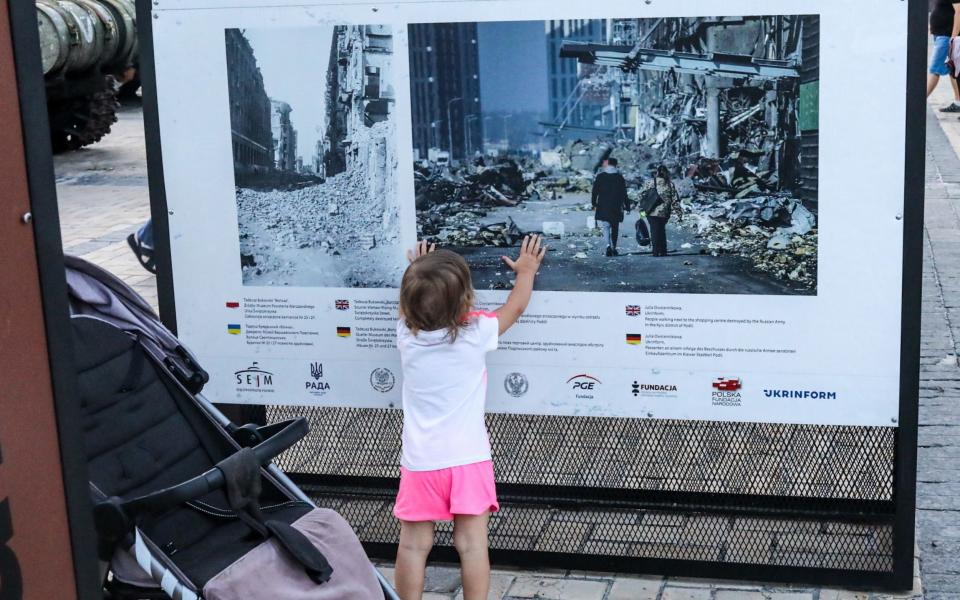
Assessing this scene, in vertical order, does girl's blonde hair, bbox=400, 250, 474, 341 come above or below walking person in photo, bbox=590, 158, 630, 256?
below

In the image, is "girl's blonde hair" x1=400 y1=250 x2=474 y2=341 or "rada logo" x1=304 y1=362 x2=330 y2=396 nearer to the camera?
"girl's blonde hair" x1=400 y1=250 x2=474 y2=341

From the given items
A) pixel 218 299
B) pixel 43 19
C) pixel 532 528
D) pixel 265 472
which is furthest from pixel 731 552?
pixel 43 19

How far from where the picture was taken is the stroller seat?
309 cm

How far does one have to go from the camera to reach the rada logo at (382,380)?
418 cm

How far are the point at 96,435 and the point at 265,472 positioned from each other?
0.54m

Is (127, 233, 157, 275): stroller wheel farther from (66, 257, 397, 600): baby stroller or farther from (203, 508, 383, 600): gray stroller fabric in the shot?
(203, 508, 383, 600): gray stroller fabric

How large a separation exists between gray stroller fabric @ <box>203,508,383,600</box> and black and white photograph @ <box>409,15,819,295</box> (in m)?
1.07

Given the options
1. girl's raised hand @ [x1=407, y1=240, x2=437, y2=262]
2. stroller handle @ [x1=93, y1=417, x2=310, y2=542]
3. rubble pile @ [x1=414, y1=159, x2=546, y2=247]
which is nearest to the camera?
stroller handle @ [x1=93, y1=417, x2=310, y2=542]

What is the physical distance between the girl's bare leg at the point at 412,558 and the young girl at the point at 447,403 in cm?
6

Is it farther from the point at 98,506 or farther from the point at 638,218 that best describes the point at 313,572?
the point at 638,218

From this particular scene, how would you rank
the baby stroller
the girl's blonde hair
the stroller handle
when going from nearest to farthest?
the stroller handle, the baby stroller, the girl's blonde hair

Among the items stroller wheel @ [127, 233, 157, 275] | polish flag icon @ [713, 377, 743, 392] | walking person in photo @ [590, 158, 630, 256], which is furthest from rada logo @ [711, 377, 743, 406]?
stroller wheel @ [127, 233, 157, 275]

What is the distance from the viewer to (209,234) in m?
4.23

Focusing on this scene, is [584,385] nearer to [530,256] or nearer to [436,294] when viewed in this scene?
[530,256]
